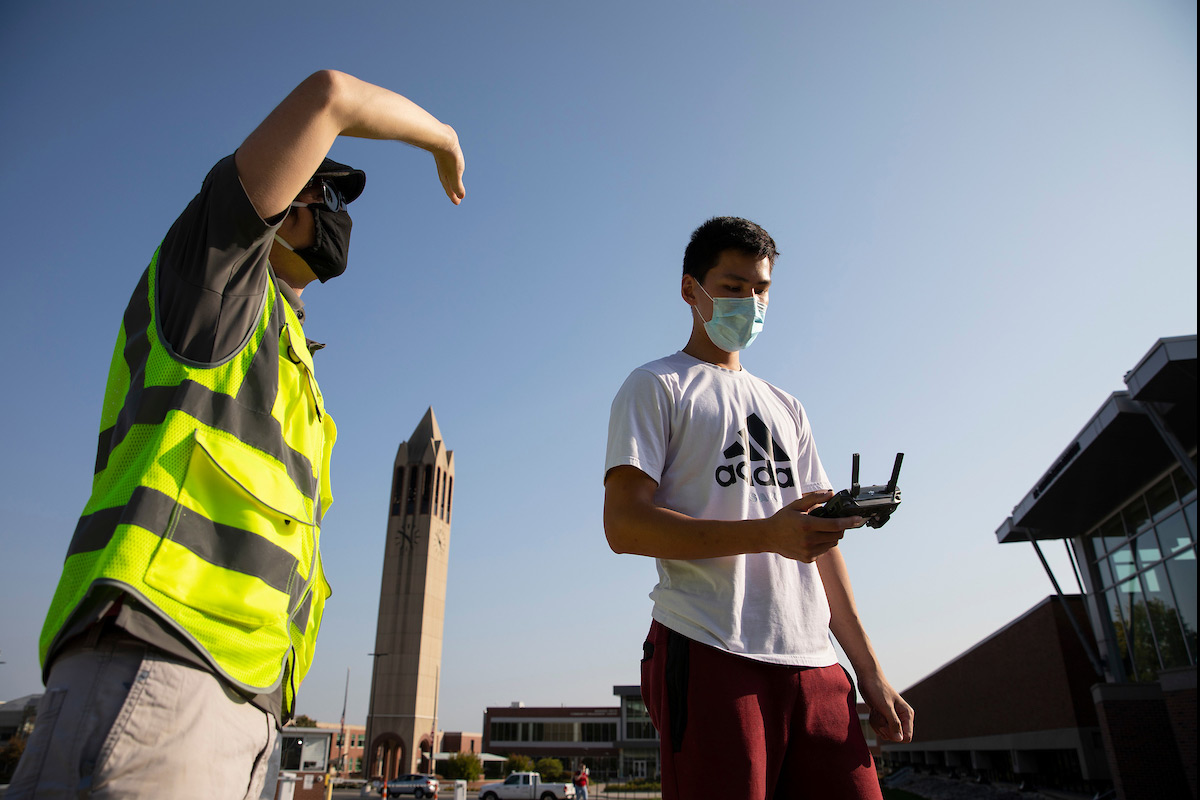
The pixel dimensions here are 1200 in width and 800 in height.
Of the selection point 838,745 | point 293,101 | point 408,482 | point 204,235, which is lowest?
point 838,745

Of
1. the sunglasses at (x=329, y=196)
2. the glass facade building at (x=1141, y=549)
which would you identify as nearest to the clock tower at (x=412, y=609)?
the glass facade building at (x=1141, y=549)

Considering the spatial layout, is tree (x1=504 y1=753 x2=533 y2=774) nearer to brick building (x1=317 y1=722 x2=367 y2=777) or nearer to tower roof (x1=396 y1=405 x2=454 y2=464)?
brick building (x1=317 y1=722 x2=367 y2=777)

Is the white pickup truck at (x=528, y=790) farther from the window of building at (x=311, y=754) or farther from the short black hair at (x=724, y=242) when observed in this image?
the short black hair at (x=724, y=242)

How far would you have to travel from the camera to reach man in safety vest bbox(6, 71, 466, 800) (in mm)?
1104

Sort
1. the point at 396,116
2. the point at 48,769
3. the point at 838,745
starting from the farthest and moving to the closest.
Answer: the point at 838,745 → the point at 396,116 → the point at 48,769

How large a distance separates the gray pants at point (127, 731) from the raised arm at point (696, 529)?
98 cm

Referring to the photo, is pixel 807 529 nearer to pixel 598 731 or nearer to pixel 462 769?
pixel 462 769

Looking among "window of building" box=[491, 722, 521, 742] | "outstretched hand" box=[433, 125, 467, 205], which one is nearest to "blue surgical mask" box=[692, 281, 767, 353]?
"outstretched hand" box=[433, 125, 467, 205]

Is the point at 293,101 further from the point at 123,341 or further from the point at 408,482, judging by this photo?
the point at 408,482

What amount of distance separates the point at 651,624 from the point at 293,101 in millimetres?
1587

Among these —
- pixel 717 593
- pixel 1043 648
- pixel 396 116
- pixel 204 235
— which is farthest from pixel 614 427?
pixel 1043 648

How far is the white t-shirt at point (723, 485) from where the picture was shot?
1.81 m

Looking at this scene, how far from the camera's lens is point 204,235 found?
137 cm

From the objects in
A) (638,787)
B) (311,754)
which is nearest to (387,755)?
(638,787)
